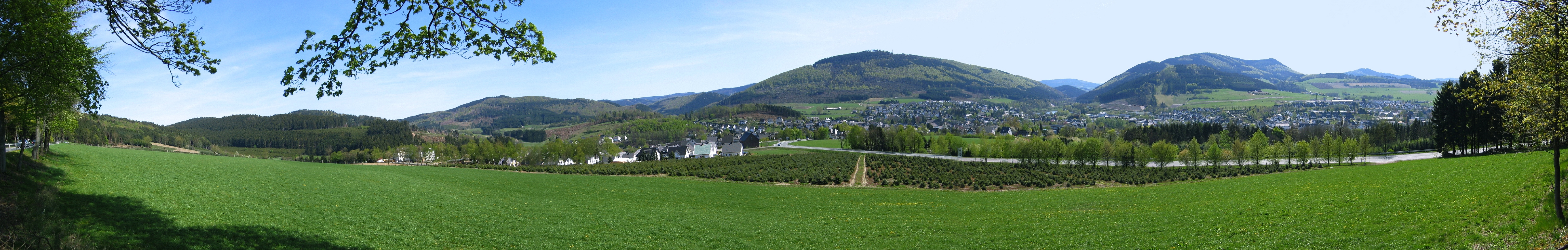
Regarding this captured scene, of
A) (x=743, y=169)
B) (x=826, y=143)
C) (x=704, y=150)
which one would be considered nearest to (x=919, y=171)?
(x=743, y=169)

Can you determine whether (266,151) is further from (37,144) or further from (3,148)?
(3,148)

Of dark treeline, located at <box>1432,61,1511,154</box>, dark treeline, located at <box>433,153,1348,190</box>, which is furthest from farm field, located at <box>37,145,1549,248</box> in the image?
dark treeline, located at <box>1432,61,1511,154</box>

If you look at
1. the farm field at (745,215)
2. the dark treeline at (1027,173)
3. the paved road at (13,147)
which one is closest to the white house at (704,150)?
the dark treeline at (1027,173)

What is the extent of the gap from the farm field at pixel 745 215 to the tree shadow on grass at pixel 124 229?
0.06 metres

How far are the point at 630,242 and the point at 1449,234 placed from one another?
16710 mm

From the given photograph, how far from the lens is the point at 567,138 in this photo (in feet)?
625

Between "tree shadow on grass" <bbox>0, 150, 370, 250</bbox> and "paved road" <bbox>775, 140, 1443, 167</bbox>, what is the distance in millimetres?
61955

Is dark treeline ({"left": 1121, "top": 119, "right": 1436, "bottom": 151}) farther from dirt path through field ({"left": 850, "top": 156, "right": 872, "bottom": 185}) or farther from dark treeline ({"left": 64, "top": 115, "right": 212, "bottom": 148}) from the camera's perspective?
dark treeline ({"left": 64, "top": 115, "right": 212, "bottom": 148})

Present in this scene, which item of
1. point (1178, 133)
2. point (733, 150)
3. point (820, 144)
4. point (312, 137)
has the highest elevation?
point (312, 137)

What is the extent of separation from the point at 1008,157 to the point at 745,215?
55.6 metres

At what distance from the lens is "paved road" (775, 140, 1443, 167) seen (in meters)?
52.7

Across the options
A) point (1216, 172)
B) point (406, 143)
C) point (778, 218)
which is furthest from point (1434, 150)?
point (406, 143)

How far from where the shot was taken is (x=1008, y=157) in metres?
68.6

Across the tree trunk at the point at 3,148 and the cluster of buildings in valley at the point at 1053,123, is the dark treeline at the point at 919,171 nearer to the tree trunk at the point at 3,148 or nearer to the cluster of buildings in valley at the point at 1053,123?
the tree trunk at the point at 3,148
